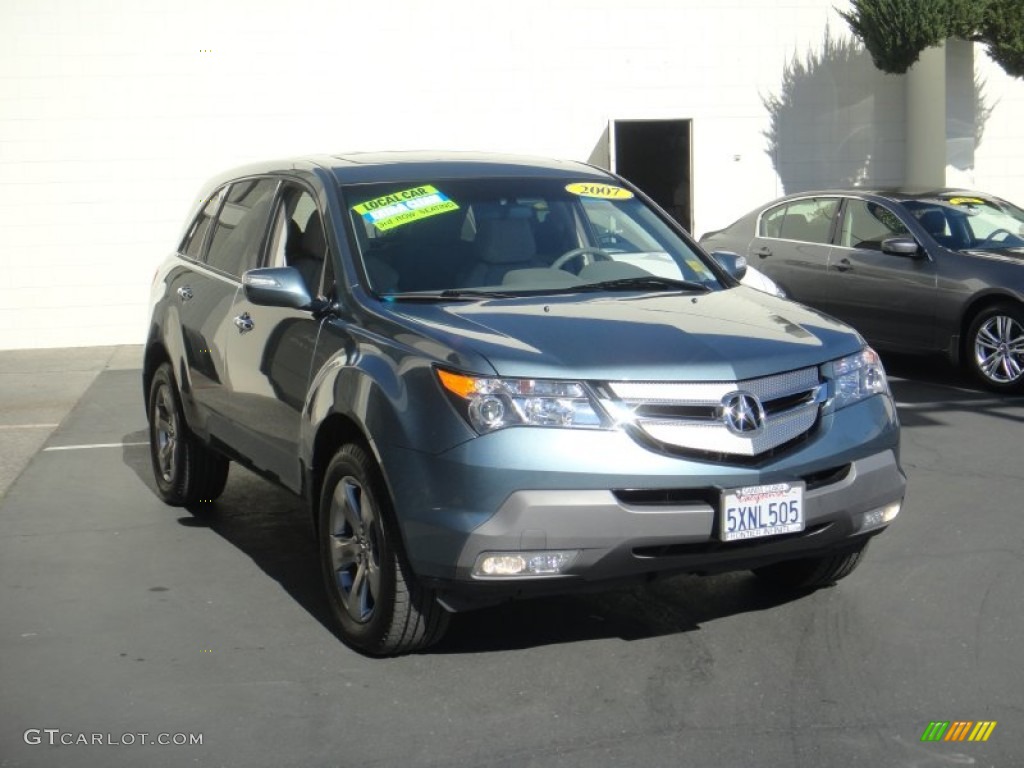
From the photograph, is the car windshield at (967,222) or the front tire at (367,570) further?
the car windshield at (967,222)

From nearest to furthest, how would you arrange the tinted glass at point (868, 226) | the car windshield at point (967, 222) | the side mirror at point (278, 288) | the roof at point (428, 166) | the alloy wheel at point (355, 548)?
the alloy wheel at point (355, 548) < the side mirror at point (278, 288) < the roof at point (428, 166) < the car windshield at point (967, 222) < the tinted glass at point (868, 226)

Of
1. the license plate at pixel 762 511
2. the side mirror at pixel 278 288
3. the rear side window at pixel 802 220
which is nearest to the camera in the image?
the license plate at pixel 762 511

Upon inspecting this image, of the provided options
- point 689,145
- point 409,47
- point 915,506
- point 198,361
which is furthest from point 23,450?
point 689,145

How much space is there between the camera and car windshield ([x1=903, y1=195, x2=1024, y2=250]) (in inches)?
452

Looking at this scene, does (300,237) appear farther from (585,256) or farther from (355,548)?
(355,548)

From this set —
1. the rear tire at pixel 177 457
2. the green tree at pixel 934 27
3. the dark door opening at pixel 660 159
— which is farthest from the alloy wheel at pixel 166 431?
the green tree at pixel 934 27

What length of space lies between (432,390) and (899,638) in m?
1.93

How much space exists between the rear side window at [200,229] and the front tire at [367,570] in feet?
8.60

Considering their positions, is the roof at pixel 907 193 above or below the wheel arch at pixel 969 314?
above

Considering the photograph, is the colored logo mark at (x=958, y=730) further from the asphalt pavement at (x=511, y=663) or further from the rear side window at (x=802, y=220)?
the rear side window at (x=802, y=220)

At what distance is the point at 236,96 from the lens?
1562cm

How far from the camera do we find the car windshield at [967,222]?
11.5 metres

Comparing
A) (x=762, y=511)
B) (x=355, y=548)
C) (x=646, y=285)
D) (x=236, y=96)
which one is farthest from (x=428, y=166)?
(x=236, y=96)

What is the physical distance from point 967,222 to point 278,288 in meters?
7.44
